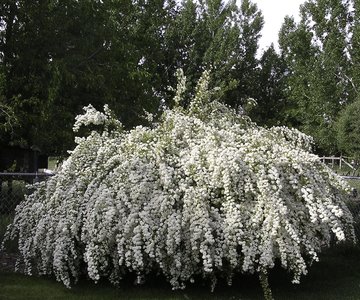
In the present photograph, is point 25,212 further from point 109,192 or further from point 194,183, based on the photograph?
point 194,183

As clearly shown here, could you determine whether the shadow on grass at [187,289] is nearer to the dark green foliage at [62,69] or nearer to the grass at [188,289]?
the grass at [188,289]

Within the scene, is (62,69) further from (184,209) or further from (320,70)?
(320,70)

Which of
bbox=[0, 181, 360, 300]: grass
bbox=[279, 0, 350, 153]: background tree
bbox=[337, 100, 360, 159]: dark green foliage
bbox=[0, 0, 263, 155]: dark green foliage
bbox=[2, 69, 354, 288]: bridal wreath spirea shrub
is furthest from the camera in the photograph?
bbox=[279, 0, 350, 153]: background tree

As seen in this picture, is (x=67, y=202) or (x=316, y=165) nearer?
(x=67, y=202)

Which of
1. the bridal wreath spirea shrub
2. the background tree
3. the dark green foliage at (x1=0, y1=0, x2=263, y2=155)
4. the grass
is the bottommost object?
the grass

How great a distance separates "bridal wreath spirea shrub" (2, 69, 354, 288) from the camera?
469 cm

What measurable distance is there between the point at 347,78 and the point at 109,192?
21946 millimetres

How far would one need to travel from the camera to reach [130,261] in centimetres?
502

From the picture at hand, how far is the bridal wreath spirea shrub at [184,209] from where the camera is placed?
15.4 ft

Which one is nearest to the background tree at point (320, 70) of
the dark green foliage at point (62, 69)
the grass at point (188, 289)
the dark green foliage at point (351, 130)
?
the dark green foliage at point (351, 130)

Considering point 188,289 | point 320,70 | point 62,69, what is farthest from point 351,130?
point 188,289

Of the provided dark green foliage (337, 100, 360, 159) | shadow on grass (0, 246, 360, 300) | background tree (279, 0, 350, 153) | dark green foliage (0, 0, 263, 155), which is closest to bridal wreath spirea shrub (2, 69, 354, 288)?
shadow on grass (0, 246, 360, 300)

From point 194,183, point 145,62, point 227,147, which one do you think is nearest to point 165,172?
point 194,183

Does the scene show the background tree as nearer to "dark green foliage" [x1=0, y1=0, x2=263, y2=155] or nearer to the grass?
"dark green foliage" [x1=0, y1=0, x2=263, y2=155]
